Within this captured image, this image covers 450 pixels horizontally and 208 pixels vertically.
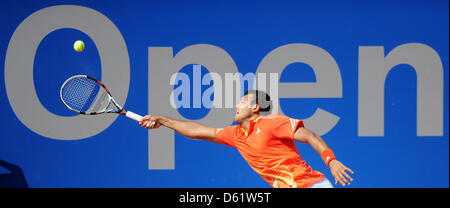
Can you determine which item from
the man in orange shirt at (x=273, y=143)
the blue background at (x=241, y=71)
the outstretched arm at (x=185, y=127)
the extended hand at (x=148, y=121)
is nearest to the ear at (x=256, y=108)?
the man in orange shirt at (x=273, y=143)

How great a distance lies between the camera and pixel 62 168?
499cm

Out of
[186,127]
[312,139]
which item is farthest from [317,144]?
[186,127]

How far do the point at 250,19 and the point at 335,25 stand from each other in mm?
868

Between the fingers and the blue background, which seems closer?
the fingers

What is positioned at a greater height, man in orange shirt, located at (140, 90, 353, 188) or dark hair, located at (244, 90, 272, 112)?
dark hair, located at (244, 90, 272, 112)

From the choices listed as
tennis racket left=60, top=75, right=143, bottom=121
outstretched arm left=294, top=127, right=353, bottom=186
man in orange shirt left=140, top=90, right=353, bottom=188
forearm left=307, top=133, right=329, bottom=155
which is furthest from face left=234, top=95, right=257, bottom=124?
tennis racket left=60, top=75, right=143, bottom=121

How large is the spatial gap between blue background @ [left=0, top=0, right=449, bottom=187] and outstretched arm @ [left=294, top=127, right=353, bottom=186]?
5.03 feet

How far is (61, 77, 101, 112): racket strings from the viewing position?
411cm

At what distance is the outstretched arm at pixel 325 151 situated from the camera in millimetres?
3014

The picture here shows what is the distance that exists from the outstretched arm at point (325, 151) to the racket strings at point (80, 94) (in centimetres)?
184

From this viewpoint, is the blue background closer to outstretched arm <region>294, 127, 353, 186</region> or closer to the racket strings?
the racket strings

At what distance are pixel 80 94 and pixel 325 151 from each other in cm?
217

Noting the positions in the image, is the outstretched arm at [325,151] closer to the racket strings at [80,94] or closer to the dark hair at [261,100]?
the dark hair at [261,100]

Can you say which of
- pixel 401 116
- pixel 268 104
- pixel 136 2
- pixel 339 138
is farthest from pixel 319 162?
pixel 136 2
